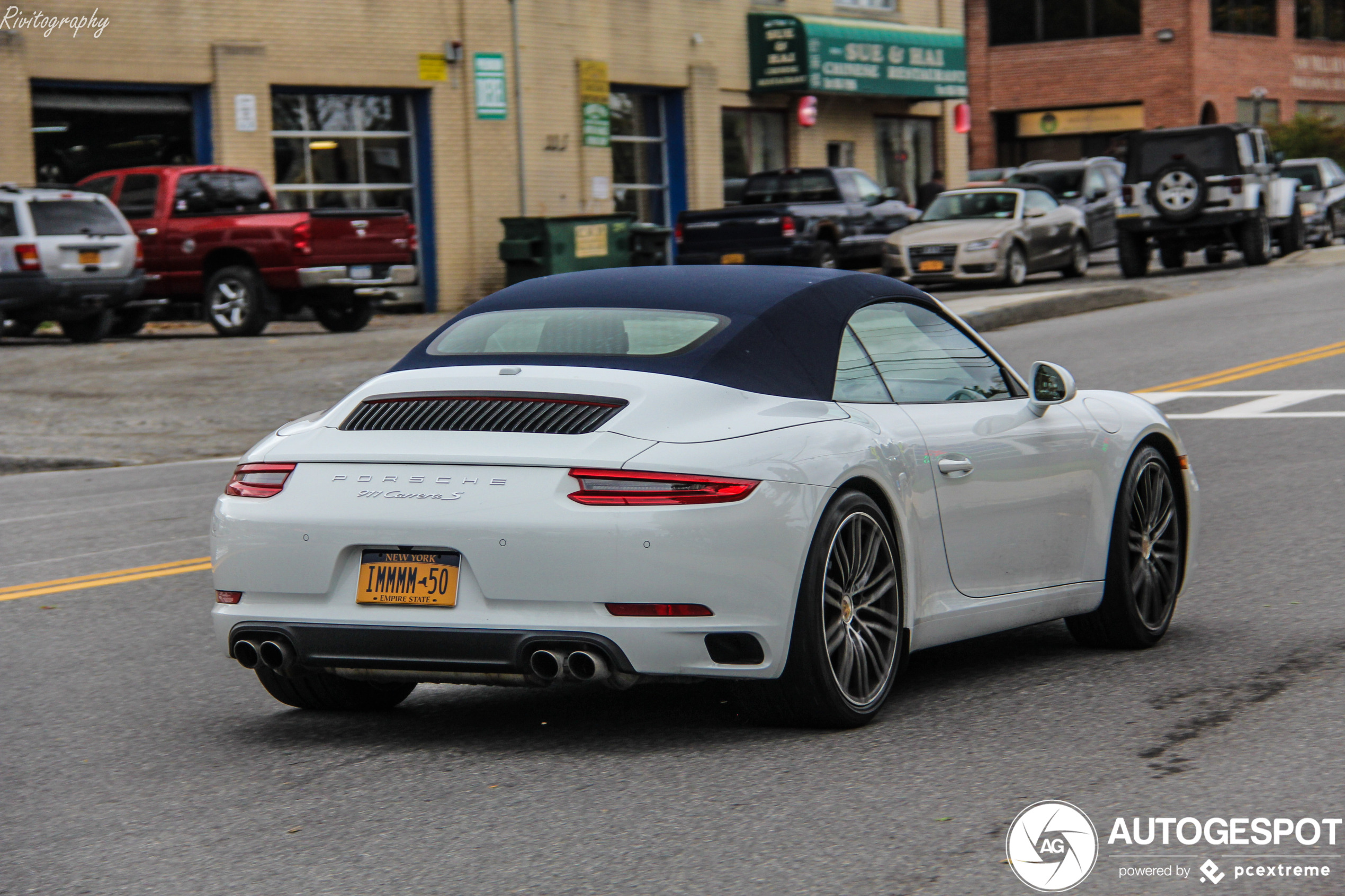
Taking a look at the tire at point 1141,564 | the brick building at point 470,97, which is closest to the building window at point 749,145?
the brick building at point 470,97

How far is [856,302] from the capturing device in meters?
5.99

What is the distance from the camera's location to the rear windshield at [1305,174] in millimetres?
36219

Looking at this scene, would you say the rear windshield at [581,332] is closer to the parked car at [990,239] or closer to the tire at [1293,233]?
the parked car at [990,239]

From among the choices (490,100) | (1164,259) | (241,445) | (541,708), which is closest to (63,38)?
(490,100)

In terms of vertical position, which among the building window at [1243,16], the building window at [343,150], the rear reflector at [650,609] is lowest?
the rear reflector at [650,609]

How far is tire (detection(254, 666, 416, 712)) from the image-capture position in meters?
5.79

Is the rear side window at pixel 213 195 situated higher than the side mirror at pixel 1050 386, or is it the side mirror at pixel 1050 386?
the rear side window at pixel 213 195

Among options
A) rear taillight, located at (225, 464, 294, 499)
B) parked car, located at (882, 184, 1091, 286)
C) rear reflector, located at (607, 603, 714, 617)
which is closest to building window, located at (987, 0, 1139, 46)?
parked car, located at (882, 184, 1091, 286)

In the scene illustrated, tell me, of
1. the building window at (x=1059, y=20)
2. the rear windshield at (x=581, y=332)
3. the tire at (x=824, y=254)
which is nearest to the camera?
the rear windshield at (x=581, y=332)

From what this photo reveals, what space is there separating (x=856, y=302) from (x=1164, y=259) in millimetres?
26387

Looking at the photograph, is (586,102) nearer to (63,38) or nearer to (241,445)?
(63,38)

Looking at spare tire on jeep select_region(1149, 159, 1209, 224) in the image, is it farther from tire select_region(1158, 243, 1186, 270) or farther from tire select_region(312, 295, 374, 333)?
tire select_region(312, 295, 374, 333)

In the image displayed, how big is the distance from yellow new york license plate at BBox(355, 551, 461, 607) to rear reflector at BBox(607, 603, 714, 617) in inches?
17.9

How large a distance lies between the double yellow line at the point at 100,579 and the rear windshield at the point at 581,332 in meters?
3.26
